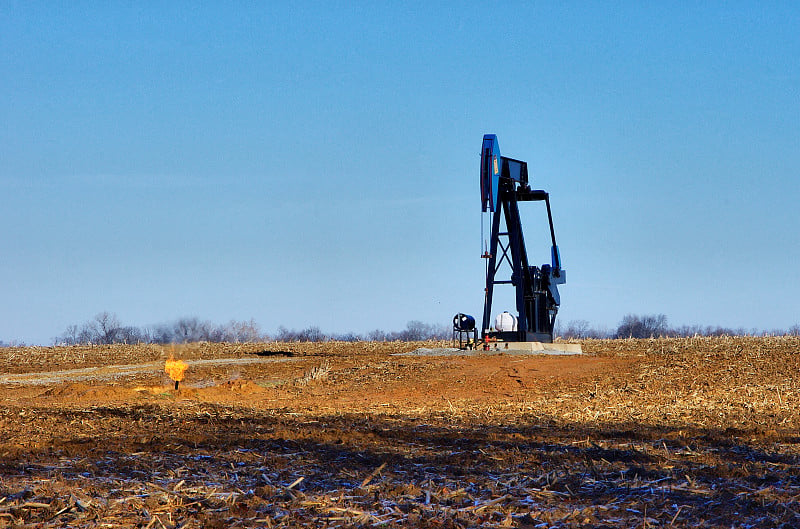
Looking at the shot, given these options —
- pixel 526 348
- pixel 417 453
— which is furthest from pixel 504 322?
pixel 417 453

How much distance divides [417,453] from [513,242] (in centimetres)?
2267

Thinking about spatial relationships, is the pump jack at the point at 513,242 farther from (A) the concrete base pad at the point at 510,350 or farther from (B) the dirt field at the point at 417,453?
(B) the dirt field at the point at 417,453

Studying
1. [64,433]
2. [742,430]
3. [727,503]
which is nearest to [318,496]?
[727,503]

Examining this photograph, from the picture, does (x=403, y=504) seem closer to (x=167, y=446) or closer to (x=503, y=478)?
(x=503, y=478)

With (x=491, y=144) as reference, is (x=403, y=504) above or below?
below

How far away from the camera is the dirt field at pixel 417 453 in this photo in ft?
24.4

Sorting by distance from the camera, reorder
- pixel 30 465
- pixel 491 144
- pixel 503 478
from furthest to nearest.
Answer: pixel 491 144 → pixel 30 465 → pixel 503 478

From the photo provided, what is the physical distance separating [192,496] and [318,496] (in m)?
1.12

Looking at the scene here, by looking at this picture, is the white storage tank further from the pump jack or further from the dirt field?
the dirt field

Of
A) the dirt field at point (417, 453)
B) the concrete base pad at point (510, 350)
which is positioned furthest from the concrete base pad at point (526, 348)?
the dirt field at point (417, 453)

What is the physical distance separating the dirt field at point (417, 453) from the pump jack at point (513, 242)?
10.3m

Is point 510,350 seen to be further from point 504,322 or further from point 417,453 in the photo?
point 417,453

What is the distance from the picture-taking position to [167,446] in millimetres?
10828

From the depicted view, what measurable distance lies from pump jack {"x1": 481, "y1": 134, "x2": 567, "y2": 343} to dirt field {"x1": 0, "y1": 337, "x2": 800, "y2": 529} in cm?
1033
